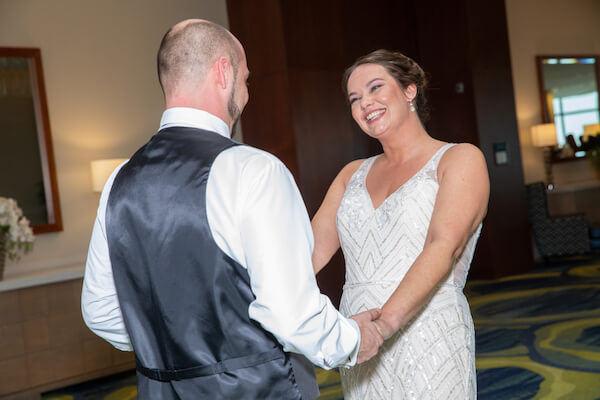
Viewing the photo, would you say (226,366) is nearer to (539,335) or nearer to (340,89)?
(539,335)

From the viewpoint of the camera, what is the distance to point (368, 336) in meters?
1.63

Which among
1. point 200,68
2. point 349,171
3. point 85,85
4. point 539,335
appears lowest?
point 539,335

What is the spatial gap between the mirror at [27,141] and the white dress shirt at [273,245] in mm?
4804

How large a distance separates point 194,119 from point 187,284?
1.21ft

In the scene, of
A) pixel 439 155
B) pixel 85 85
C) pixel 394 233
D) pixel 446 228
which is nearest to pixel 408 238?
pixel 394 233

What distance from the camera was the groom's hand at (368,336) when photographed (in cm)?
158

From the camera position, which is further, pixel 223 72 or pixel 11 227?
pixel 11 227

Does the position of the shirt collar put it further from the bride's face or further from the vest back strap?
the bride's face

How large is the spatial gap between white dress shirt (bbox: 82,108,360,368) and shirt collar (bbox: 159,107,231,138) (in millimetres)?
113

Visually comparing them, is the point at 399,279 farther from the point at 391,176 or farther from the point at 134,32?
the point at 134,32

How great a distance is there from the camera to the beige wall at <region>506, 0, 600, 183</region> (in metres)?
9.35

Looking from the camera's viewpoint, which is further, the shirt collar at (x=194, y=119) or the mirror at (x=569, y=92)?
the mirror at (x=569, y=92)

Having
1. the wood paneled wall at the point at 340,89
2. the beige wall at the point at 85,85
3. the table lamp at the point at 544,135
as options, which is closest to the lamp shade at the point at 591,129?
the table lamp at the point at 544,135

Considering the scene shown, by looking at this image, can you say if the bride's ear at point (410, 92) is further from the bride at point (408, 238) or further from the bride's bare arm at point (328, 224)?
the bride's bare arm at point (328, 224)
